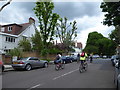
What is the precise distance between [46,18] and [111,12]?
12300 millimetres

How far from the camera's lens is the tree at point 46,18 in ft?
80.9

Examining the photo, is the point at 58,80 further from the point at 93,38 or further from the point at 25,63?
the point at 93,38

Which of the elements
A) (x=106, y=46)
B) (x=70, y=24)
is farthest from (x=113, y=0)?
(x=106, y=46)

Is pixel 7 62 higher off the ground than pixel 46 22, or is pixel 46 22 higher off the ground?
pixel 46 22

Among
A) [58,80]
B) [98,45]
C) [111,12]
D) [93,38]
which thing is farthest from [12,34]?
[93,38]

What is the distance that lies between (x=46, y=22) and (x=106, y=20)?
11.1m

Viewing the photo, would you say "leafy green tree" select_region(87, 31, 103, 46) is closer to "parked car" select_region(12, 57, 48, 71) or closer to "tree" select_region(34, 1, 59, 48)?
"tree" select_region(34, 1, 59, 48)

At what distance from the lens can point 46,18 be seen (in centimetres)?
2486

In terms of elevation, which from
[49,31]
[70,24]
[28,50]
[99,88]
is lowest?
[99,88]

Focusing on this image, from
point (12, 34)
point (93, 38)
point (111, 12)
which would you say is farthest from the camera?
point (93, 38)

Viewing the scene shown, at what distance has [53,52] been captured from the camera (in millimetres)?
32688

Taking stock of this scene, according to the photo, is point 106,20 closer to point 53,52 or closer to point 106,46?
point 53,52

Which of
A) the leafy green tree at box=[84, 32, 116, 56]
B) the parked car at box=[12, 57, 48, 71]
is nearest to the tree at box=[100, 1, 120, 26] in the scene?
the parked car at box=[12, 57, 48, 71]

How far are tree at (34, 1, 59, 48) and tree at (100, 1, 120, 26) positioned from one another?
32.8ft
